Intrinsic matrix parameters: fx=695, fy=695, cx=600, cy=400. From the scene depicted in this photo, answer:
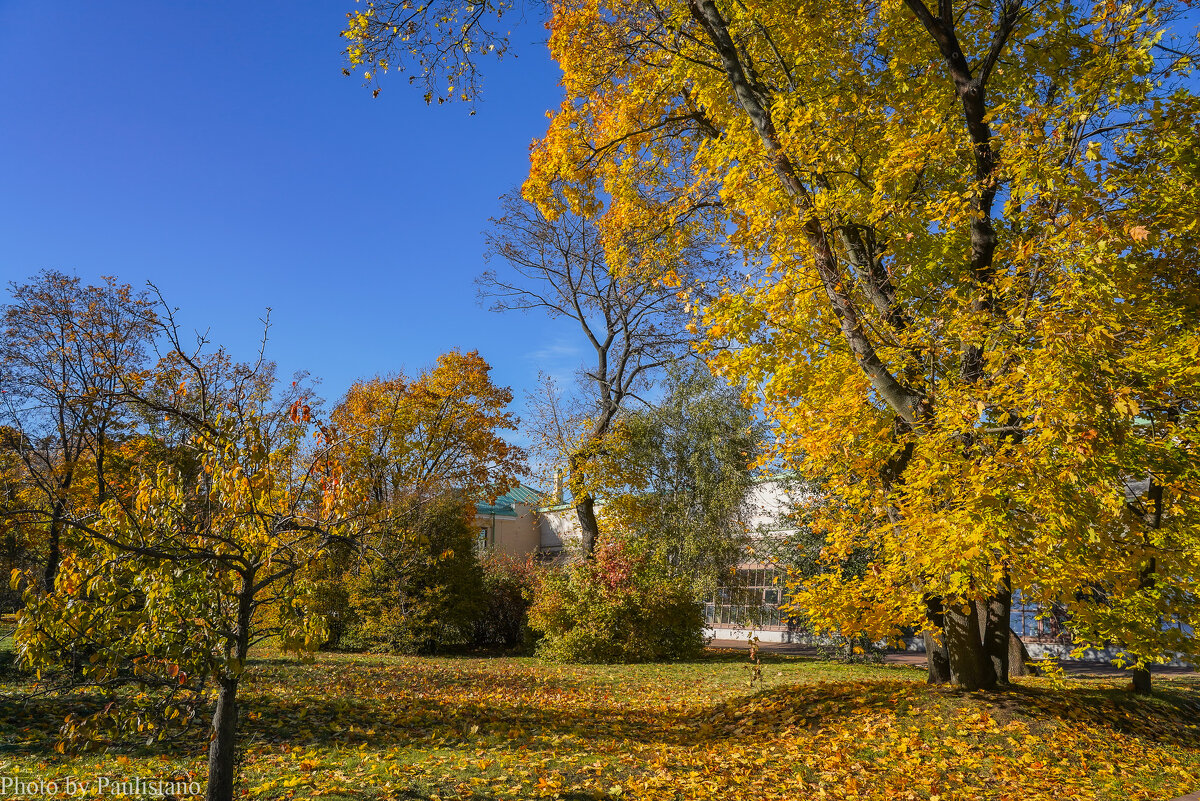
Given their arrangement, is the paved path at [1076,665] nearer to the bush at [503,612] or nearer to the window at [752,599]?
the window at [752,599]

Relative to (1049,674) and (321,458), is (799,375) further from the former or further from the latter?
(321,458)

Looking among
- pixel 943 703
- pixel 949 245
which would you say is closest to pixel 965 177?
pixel 949 245

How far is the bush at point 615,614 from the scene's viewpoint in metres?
16.6

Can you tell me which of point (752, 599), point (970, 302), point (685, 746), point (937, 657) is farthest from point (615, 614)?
point (970, 302)

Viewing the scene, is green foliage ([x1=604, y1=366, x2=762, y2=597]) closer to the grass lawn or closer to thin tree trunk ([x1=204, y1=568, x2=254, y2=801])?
the grass lawn

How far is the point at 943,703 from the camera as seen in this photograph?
7410 mm

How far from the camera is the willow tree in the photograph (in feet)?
19.0

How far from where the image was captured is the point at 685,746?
22.3ft

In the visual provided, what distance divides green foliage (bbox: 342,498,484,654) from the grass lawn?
7837 millimetres

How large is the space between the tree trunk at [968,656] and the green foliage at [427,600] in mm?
12136

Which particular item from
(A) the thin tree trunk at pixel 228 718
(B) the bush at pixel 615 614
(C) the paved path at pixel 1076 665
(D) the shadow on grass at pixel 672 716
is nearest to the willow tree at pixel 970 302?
(D) the shadow on grass at pixel 672 716

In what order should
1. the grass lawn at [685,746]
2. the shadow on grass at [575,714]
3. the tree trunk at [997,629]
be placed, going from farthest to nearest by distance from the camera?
1. the tree trunk at [997,629]
2. the shadow on grass at [575,714]
3. the grass lawn at [685,746]

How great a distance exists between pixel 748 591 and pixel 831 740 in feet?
63.0

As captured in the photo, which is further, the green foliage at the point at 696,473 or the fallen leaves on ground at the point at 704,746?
the green foliage at the point at 696,473
